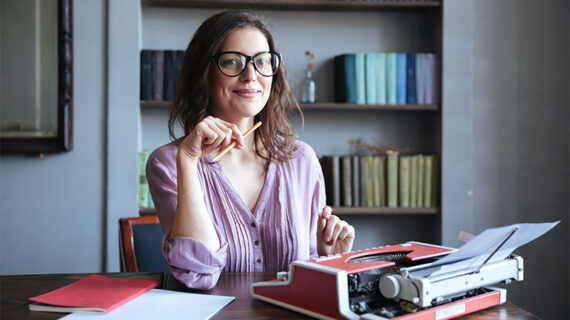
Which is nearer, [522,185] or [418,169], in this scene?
[418,169]

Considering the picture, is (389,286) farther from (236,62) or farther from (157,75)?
(157,75)

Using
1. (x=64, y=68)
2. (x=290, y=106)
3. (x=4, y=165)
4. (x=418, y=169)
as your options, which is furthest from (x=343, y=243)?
(x=4, y=165)

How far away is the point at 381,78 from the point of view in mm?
2762

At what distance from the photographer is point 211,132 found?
1.15m

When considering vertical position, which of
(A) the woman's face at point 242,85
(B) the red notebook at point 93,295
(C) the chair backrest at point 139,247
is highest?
(A) the woman's face at point 242,85

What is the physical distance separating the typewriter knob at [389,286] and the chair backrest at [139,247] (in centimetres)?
121

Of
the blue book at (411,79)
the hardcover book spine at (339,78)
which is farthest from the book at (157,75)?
the blue book at (411,79)

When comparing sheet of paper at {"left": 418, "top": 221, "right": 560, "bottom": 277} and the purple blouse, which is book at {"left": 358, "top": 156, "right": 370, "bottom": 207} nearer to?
the purple blouse

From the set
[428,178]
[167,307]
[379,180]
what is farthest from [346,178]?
[167,307]

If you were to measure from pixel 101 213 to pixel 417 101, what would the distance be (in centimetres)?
186

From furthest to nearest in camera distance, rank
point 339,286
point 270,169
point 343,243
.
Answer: point 270,169, point 343,243, point 339,286

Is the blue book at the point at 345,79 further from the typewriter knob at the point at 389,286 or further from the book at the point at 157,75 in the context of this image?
the typewriter knob at the point at 389,286

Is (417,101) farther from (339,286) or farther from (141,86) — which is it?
(339,286)

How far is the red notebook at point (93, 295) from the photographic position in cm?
91
